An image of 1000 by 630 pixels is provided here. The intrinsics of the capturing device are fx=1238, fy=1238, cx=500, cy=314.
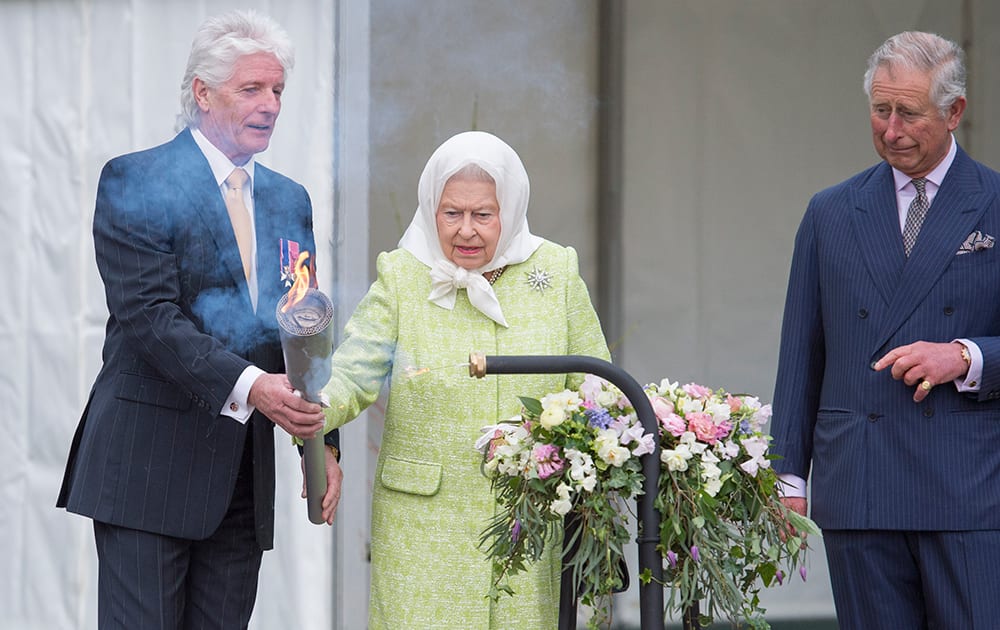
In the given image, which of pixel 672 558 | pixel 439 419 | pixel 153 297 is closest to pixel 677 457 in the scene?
pixel 672 558

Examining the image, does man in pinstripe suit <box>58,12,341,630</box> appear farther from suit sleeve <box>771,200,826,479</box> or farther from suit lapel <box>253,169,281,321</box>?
suit sleeve <box>771,200,826,479</box>

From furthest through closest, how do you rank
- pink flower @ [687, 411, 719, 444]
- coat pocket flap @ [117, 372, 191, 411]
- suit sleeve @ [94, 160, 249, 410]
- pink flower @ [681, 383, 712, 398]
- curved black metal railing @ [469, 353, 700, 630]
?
coat pocket flap @ [117, 372, 191, 411] < suit sleeve @ [94, 160, 249, 410] < pink flower @ [681, 383, 712, 398] < pink flower @ [687, 411, 719, 444] < curved black metal railing @ [469, 353, 700, 630]

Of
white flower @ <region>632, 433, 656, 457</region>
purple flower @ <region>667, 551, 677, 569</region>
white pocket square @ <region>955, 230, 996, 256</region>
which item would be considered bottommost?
purple flower @ <region>667, 551, 677, 569</region>

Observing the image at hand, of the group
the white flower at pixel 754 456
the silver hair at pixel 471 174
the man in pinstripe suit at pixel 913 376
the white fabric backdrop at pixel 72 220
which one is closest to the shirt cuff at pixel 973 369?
the man in pinstripe suit at pixel 913 376

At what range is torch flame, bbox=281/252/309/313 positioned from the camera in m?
2.44

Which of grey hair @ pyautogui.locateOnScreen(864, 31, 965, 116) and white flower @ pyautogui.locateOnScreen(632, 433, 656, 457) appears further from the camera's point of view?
grey hair @ pyautogui.locateOnScreen(864, 31, 965, 116)

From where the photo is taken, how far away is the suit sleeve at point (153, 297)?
8.81ft

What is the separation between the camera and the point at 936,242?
2.96m

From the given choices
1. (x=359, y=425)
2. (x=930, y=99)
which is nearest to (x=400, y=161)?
(x=359, y=425)

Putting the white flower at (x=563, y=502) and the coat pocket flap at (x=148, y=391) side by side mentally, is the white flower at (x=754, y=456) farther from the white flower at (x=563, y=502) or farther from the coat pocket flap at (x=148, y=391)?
the coat pocket flap at (x=148, y=391)

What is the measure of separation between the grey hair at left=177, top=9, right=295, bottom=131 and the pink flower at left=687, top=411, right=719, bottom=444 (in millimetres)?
1310

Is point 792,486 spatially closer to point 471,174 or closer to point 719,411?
point 719,411

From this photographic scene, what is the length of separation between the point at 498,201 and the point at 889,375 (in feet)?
3.35

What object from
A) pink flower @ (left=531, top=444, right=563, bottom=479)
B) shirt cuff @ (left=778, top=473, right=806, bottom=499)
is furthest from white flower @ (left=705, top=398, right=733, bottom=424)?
shirt cuff @ (left=778, top=473, right=806, bottom=499)
